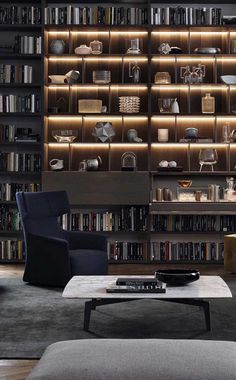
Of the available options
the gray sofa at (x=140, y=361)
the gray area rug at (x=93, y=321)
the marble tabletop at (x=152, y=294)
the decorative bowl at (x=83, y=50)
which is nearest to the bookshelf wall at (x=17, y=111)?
the decorative bowl at (x=83, y=50)

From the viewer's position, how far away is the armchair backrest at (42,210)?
20.3ft

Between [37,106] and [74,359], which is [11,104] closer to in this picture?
[37,106]

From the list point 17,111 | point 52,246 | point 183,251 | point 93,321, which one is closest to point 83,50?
point 17,111

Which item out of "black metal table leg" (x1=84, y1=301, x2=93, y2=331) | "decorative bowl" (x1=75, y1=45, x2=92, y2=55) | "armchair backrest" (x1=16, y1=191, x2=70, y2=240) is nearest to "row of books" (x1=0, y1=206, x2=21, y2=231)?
"armchair backrest" (x1=16, y1=191, x2=70, y2=240)

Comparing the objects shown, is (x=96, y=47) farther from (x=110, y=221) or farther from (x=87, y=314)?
(x=87, y=314)

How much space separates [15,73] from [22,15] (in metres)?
0.72

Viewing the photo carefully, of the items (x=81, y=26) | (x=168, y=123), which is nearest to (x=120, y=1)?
(x=81, y=26)

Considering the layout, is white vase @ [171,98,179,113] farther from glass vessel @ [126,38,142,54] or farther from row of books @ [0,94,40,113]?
row of books @ [0,94,40,113]

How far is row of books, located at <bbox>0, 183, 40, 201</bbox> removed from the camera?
8.08 meters

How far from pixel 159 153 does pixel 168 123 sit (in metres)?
0.40

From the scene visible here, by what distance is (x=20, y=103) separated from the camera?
26.6ft

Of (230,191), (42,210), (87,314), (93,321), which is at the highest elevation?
(230,191)

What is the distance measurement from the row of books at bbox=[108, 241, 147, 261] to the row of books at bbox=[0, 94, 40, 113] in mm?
1943

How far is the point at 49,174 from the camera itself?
7871mm
